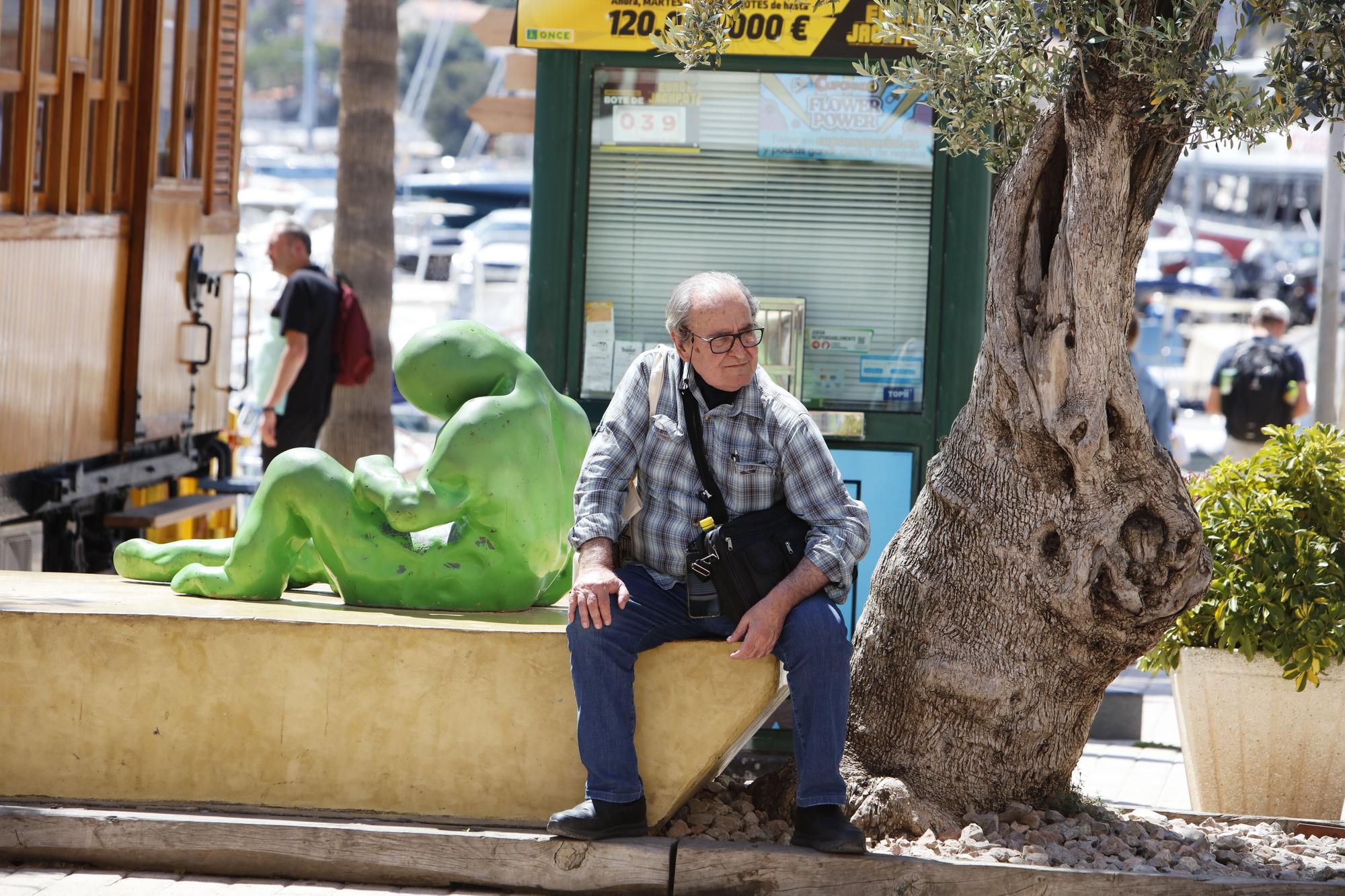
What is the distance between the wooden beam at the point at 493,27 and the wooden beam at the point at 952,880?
429 centimetres

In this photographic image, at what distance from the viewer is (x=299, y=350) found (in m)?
9.14

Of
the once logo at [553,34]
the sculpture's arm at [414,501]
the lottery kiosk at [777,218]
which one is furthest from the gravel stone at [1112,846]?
the once logo at [553,34]

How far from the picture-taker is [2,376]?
6.60 metres

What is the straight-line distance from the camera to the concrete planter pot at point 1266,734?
4.99 metres

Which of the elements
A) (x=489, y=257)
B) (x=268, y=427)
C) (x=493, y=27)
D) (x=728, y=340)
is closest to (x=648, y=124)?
(x=493, y=27)

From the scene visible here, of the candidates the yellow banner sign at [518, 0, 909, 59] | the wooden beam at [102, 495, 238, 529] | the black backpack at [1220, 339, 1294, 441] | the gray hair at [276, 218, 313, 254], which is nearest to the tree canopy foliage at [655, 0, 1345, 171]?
the yellow banner sign at [518, 0, 909, 59]

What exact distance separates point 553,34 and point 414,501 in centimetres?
209

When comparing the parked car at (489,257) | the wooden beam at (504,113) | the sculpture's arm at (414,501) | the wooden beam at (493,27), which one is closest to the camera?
the sculpture's arm at (414,501)

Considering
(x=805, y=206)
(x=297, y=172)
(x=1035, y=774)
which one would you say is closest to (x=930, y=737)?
(x=1035, y=774)

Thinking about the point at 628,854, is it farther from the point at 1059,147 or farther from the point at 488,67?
the point at 488,67

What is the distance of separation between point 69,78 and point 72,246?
0.74 meters

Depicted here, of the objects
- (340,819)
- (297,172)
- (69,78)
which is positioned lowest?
(340,819)

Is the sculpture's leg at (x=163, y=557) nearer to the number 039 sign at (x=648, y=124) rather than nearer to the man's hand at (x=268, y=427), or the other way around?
the number 039 sign at (x=648, y=124)

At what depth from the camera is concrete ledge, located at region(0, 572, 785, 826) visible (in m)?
4.41
